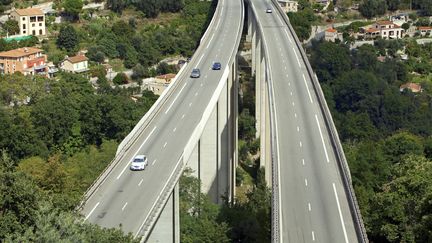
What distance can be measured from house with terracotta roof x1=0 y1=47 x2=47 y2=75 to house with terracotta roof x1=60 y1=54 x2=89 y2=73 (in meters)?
1.90

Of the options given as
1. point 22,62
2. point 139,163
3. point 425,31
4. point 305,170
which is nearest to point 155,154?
point 139,163

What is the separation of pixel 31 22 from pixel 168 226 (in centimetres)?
5166

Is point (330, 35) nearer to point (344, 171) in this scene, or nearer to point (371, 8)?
point (371, 8)

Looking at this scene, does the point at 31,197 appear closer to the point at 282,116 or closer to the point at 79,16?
the point at 282,116

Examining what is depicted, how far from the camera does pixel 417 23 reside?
314ft

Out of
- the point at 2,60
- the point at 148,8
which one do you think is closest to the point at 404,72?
the point at 148,8

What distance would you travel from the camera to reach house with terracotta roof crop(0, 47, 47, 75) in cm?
6469

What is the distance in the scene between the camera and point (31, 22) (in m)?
75.8

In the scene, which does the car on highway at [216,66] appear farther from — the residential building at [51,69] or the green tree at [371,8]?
the green tree at [371,8]

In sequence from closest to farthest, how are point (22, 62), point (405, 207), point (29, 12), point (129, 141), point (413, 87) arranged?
point (405, 207) < point (129, 141) < point (22, 62) < point (413, 87) < point (29, 12)

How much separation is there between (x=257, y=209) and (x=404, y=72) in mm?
48678

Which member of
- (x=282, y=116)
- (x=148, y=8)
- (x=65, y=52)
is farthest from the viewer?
(x=148, y=8)

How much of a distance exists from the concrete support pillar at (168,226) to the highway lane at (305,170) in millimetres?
4554

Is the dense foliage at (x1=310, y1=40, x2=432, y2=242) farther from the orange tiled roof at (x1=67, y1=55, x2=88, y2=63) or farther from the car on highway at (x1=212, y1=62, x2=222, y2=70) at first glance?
the orange tiled roof at (x1=67, y1=55, x2=88, y2=63)
